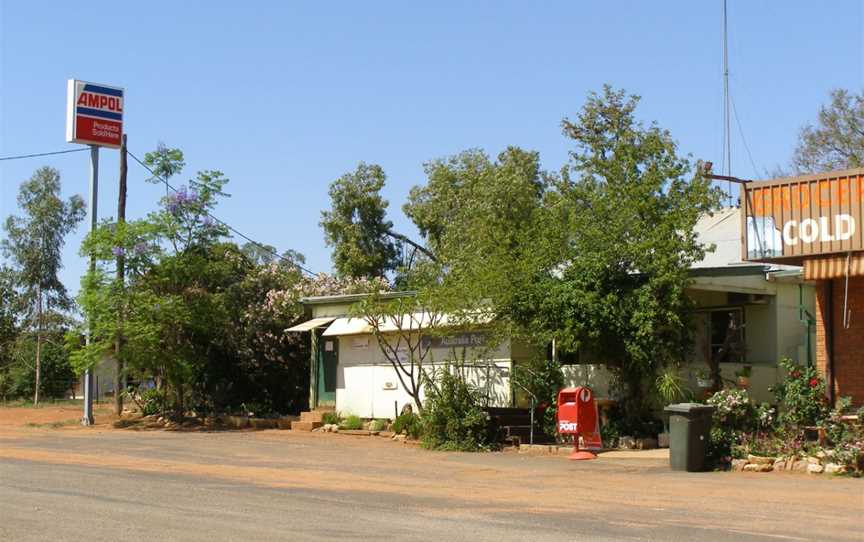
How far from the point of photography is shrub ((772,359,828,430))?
1775 cm

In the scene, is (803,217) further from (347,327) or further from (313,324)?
(313,324)

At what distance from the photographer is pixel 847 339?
1819 centimetres

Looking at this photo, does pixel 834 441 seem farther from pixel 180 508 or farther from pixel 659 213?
pixel 180 508

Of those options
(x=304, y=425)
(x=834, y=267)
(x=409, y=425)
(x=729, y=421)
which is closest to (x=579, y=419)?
(x=729, y=421)

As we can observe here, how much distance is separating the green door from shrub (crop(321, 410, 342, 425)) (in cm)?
87

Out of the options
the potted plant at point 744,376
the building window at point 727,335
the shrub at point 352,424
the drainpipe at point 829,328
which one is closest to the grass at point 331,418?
the shrub at point 352,424

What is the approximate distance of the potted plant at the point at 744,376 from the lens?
21578 millimetres

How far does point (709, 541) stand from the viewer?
33.0ft

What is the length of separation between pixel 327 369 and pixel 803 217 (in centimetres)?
1594

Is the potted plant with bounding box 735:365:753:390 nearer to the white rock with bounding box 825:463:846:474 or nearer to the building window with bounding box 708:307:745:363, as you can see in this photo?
the building window with bounding box 708:307:745:363

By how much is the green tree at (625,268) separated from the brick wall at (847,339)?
11.0 ft

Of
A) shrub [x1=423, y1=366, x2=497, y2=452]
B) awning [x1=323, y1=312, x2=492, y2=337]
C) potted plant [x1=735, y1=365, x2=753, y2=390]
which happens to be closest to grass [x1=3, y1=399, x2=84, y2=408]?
awning [x1=323, y1=312, x2=492, y2=337]

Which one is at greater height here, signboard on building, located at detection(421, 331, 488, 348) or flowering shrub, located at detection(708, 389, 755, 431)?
signboard on building, located at detection(421, 331, 488, 348)

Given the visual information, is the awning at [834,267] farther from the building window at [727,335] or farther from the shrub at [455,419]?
the shrub at [455,419]
